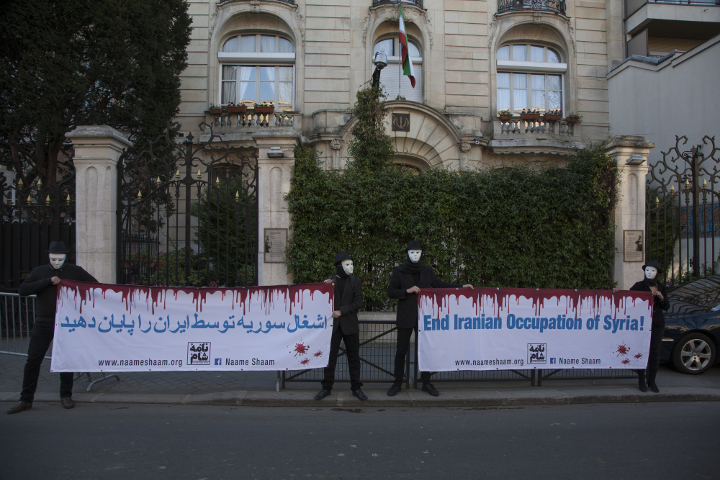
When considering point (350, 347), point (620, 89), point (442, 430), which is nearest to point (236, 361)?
point (350, 347)

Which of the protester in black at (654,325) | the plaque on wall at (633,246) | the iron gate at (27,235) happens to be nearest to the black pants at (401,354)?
the protester in black at (654,325)

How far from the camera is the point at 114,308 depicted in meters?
5.88

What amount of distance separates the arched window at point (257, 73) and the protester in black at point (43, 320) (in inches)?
484

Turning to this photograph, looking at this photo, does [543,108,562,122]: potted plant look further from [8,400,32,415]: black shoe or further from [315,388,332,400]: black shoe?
[8,400,32,415]: black shoe

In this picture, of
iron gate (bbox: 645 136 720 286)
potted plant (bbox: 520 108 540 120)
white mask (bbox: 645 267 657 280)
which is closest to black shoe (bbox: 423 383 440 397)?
white mask (bbox: 645 267 657 280)

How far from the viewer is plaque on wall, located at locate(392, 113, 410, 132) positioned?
1401 centimetres

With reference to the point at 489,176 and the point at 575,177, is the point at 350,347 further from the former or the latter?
the point at 575,177

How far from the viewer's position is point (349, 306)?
5.84m

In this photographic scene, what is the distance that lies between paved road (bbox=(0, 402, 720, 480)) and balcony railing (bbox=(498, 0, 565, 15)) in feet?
49.7

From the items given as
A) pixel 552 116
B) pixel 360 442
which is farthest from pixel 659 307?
pixel 552 116

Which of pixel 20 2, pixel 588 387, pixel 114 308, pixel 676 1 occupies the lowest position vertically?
pixel 588 387

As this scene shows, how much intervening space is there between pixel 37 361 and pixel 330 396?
11.3ft

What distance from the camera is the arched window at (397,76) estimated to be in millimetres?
16297

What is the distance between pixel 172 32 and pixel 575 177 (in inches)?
466
